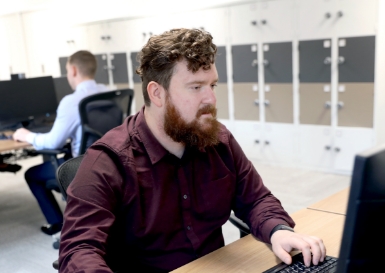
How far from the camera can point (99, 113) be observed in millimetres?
2977

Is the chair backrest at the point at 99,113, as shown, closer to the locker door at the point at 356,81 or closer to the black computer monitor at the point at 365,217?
the locker door at the point at 356,81

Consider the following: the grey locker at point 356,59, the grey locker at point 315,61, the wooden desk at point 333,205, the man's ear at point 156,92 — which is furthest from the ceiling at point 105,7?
the man's ear at point 156,92

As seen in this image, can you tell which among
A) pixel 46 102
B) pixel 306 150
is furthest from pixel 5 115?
pixel 306 150

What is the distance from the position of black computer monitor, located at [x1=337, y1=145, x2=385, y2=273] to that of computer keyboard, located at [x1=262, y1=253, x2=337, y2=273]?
447mm

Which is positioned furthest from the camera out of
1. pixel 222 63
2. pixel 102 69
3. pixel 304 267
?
pixel 102 69

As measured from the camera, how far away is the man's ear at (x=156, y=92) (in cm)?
137

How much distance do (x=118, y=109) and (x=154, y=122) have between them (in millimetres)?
1733

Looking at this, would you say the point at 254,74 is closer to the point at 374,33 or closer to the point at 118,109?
the point at 374,33

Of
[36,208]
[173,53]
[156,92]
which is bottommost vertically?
[36,208]

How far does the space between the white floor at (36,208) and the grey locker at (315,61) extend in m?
0.92

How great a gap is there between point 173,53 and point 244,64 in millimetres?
3508

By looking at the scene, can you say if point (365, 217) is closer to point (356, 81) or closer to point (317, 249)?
point (317, 249)

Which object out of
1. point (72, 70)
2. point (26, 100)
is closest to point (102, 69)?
point (26, 100)

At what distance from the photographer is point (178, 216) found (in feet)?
4.46
